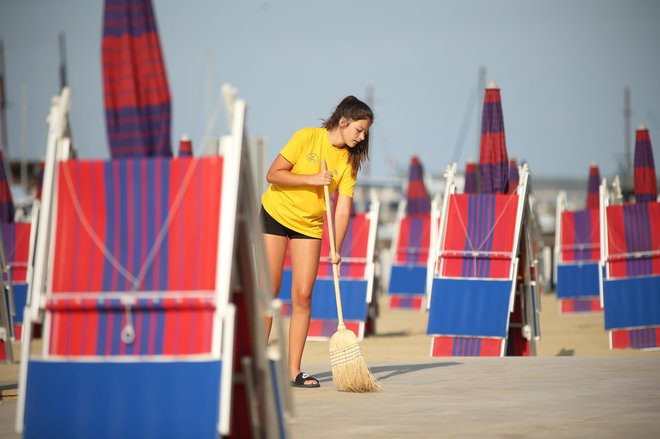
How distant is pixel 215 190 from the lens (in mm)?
3746

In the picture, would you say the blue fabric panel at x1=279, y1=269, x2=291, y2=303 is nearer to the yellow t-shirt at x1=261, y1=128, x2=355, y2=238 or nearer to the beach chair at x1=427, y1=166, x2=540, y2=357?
the beach chair at x1=427, y1=166, x2=540, y2=357

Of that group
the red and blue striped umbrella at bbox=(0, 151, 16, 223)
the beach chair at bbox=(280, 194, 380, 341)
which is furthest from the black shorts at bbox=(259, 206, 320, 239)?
the red and blue striped umbrella at bbox=(0, 151, 16, 223)

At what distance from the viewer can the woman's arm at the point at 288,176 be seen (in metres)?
5.69

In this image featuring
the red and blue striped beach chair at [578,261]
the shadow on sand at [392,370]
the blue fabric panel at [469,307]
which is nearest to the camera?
the shadow on sand at [392,370]

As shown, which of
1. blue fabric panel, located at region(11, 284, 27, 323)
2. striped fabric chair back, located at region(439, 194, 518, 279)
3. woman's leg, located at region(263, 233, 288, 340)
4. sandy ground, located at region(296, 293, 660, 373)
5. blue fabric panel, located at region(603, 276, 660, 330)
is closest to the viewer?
woman's leg, located at region(263, 233, 288, 340)

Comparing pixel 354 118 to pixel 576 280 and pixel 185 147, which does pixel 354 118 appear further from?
pixel 576 280

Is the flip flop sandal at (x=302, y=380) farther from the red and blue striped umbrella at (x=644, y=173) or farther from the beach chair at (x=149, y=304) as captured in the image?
the red and blue striped umbrella at (x=644, y=173)

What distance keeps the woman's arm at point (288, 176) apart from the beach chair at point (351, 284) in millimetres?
5573

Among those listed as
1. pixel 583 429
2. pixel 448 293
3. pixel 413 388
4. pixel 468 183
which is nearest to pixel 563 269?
pixel 468 183

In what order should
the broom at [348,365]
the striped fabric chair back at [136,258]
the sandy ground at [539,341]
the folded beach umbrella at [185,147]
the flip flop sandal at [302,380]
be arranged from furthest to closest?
the folded beach umbrella at [185,147]
the sandy ground at [539,341]
the flip flop sandal at [302,380]
the broom at [348,365]
the striped fabric chair back at [136,258]

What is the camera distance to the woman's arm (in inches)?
224

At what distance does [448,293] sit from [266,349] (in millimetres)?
5314

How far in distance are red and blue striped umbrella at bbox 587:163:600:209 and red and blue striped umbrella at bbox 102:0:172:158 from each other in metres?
16.9

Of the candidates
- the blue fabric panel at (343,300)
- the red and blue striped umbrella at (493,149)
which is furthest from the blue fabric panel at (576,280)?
the red and blue striped umbrella at (493,149)
